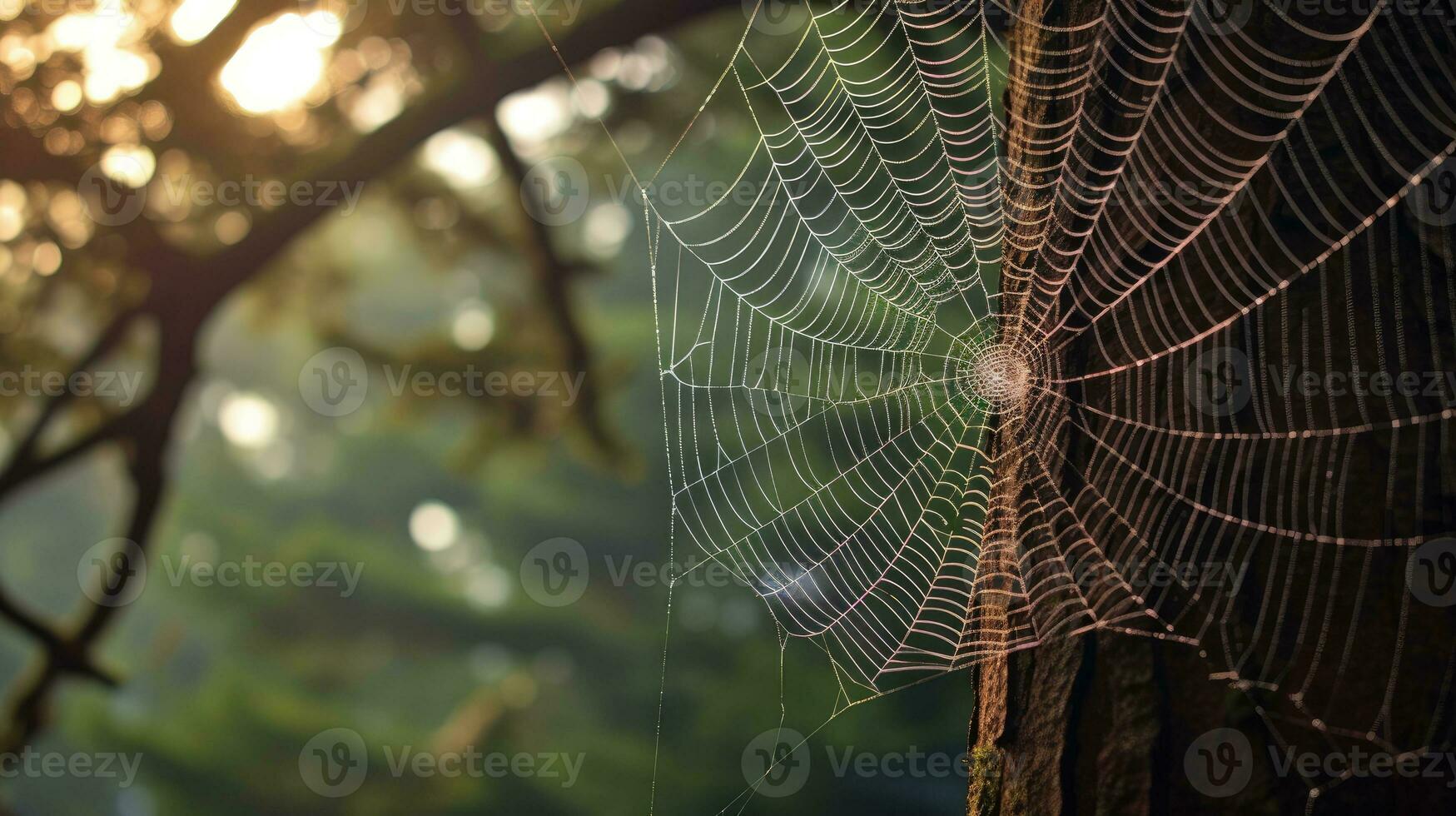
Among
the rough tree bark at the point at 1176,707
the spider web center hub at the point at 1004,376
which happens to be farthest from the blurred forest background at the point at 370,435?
the rough tree bark at the point at 1176,707

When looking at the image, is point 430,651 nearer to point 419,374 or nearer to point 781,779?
point 781,779

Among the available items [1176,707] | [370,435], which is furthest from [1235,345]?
[370,435]

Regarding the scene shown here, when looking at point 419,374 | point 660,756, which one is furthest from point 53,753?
point 419,374

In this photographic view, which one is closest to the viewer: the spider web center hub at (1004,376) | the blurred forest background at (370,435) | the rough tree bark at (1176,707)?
the rough tree bark at (1176,707)

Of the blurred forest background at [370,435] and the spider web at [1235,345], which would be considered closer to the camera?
the spider web at [1235,345]

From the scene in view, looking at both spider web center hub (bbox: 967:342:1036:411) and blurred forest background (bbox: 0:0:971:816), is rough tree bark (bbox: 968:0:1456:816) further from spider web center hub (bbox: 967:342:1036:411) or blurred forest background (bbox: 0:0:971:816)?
blurred forest background (bbox: 0:0:971:816)

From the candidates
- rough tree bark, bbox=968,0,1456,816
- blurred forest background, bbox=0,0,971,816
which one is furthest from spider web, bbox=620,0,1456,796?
blurred forest background, bbox=0,0,971,816

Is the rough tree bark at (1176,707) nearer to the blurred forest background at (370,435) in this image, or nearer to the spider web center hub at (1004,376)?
the spider web center hub at (1004,376)

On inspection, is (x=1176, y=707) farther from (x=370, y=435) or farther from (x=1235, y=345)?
(x=370, y=435)
